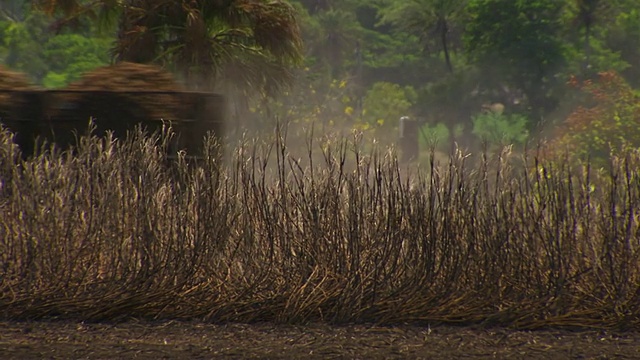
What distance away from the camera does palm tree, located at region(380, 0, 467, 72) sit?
145 ft

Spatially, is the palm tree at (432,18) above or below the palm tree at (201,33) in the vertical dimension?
above

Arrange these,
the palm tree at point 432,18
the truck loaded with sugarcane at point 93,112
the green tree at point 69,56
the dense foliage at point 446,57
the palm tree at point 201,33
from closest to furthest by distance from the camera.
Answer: the truck loaded with sugarcane at point 93,112
the palm tree at point 201,33
the dense foliage at point 446,57
the green tree at point 69,56
the palm tree at point 432,18

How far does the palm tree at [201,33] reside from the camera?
14930mm

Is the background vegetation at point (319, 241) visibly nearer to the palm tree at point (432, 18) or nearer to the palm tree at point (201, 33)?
the palm tree at point (201, 33)

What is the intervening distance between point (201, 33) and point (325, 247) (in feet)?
30.6

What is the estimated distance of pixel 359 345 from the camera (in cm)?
551

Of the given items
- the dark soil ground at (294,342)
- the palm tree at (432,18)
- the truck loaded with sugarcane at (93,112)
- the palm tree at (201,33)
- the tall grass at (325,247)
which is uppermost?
the palm tree at (432,18)

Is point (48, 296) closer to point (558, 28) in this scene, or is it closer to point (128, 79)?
point (128, 79)

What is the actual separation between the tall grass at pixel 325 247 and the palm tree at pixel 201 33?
28.2 feet

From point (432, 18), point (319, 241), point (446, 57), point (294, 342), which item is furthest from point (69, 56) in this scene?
point (294, 342)

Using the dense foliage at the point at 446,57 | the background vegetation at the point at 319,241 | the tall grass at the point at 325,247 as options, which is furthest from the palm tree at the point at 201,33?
the dense foliage at the point at 446,57

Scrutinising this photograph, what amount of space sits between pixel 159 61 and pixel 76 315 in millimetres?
9741

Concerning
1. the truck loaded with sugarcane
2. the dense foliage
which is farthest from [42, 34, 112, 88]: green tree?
the truck loaded with sugarcane

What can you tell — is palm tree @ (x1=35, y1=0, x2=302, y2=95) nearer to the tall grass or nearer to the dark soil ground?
the tall grass
